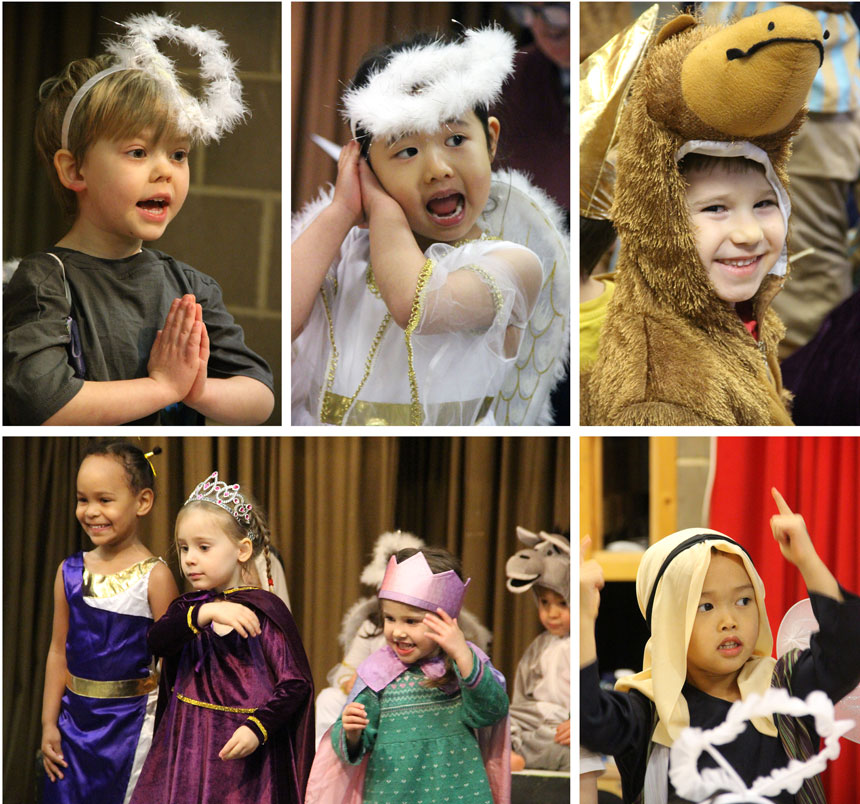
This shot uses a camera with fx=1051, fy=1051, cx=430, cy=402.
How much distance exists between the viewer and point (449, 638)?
1293 mm

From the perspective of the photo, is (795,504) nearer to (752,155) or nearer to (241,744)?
(752,155)

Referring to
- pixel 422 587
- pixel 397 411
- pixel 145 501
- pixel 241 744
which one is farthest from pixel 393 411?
pixel 241 744

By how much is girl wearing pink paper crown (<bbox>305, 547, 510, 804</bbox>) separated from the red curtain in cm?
36

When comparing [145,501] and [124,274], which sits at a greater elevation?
[124,274]

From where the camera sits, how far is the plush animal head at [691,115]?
118cm

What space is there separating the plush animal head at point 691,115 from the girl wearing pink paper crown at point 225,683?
607mm

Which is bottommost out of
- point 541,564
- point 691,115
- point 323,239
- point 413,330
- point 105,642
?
point 105,642

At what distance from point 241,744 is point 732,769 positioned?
59 centimetres

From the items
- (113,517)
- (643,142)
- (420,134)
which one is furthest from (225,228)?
(643,142)

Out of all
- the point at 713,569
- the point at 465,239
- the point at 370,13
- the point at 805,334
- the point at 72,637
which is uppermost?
the point at 370,13

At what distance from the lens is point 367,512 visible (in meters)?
1.36

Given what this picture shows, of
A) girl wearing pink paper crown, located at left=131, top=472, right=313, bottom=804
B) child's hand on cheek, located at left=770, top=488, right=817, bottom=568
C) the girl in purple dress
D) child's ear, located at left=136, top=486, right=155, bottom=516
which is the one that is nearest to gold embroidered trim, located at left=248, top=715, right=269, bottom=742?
girl wearing pink paper crown, located at left=131, top=472, right=313, bottom=804

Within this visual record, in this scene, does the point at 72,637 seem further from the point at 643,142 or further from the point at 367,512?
the point at 643,142

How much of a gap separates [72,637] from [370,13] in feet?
2.89
